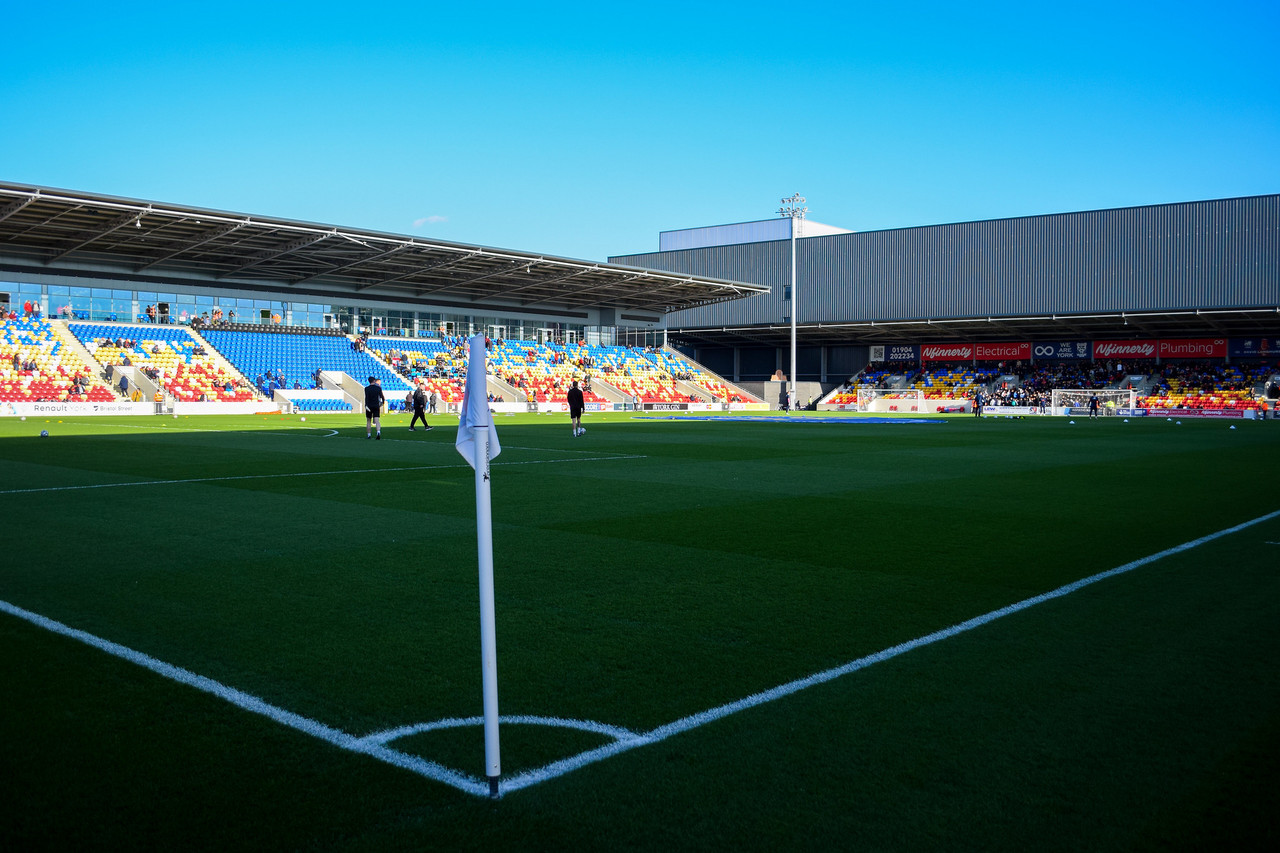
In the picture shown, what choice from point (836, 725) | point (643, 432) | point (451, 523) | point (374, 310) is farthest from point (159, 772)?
point (374, 310)

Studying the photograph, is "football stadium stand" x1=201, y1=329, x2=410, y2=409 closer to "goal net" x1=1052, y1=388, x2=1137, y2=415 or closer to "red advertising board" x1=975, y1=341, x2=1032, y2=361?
"goal net" x1=1052, y1=388, x2=1137, y2=415

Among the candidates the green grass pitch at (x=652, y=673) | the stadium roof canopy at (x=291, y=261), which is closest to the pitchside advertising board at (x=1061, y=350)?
the stadium roof canopy at (x=291, y=261)

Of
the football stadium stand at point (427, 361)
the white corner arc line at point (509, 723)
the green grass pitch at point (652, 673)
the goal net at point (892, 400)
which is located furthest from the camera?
the goal net at point (892, 400)

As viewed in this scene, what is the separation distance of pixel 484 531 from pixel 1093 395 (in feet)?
219

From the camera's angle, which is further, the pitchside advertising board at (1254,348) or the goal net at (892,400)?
the pitchside advertising board at (1254,348)

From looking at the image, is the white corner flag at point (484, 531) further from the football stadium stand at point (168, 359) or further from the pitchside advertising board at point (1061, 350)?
the pitchside advertising board at point (1061, 350)

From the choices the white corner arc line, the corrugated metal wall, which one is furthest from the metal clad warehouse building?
the white corner arc line

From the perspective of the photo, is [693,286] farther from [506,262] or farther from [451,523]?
[451,523]

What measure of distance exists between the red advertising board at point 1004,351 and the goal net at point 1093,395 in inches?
361

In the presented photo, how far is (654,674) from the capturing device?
560 cm

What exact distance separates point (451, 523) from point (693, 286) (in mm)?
60534

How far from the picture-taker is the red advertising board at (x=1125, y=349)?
7050 cm

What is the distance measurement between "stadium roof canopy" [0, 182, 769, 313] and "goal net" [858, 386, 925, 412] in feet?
36.8

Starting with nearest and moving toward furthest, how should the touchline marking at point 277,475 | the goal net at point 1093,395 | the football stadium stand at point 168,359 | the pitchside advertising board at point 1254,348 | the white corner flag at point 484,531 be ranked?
the white corner flag at point 484,531 → the touchline marking at point 277,475 → the football stadium stand at point 168,359 → the goal net at point 1093,395 → the pitchside advertising board at point 1254,348
